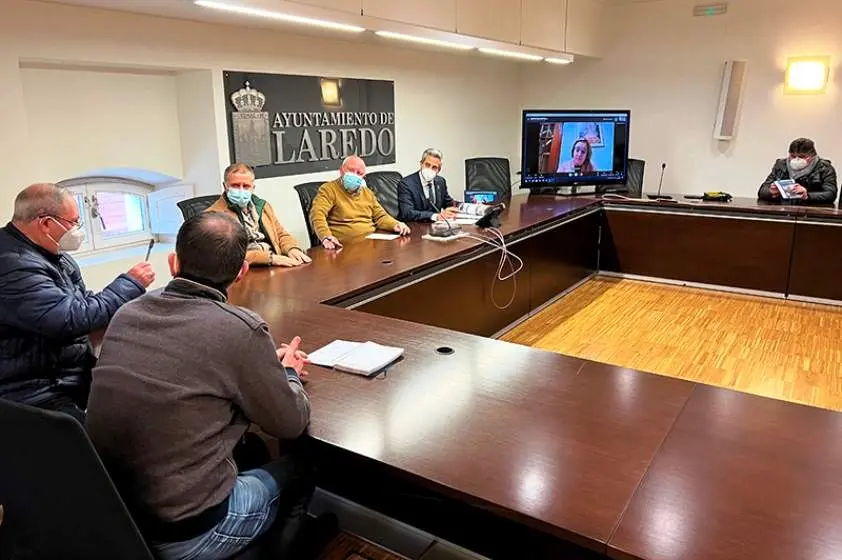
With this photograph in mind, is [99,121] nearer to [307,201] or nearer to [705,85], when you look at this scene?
[307,201]

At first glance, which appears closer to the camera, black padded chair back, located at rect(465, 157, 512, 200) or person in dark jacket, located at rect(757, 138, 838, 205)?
person in dark jacket, located at rect(757, 138, 838, 205)

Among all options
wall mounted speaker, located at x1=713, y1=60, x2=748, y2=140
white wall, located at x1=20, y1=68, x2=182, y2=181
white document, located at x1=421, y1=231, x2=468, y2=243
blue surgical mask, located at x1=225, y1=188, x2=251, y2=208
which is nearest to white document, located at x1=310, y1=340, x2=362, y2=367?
blue surgical mask, located at x1=225, y1=188, x2=251, y2=208

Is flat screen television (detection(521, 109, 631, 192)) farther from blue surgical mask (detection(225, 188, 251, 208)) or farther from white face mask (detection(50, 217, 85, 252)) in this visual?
white face mask (detection(50, 217, 85, 252))

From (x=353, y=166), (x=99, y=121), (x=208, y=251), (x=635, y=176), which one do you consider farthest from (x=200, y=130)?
(x=635, y=176)

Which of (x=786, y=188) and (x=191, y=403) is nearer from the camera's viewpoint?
(x=191, y=403)

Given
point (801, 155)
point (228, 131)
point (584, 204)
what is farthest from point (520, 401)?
point (801, 155)

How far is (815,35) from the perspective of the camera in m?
6.16

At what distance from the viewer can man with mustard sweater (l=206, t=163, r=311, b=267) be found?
3238mm

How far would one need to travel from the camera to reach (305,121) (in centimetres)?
491

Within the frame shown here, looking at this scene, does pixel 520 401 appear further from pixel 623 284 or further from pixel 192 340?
pixel 623 284

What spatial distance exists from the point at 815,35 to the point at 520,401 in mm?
6259

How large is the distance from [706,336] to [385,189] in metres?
2.45

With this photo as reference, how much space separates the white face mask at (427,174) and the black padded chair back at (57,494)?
144 inches

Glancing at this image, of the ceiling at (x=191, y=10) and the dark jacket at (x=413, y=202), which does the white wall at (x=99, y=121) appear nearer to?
the ceiling at (x=191, y=10)
